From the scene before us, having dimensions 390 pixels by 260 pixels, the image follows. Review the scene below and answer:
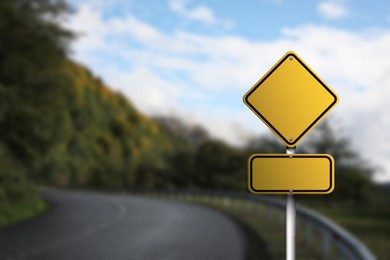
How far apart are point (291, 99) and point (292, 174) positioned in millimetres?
627

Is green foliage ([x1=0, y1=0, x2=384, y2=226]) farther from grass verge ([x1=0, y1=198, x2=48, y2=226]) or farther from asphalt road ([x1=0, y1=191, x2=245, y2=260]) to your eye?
asphalt road ([x1=0, y1=191, x2=245, y2=260])

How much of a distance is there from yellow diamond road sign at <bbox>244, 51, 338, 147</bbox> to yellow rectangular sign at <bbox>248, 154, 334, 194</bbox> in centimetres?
19

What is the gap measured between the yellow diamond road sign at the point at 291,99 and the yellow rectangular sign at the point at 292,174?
19cm

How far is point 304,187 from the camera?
5055mm

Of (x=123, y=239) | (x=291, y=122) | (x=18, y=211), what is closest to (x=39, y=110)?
(x=18, y=211)

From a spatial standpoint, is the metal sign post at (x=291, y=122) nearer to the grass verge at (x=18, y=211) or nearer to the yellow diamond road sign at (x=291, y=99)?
the yellow diamond road sign at (x=291, y=99)

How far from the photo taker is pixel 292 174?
507 cm

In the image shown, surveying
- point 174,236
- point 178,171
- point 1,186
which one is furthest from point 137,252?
point 178,171

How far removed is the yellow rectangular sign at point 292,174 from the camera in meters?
5.04

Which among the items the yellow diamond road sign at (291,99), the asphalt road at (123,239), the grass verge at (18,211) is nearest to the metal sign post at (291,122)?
the yellow diamond road sign at (291,99)

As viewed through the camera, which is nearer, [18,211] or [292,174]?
[292,174]

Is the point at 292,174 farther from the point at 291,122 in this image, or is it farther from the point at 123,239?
the point at 123,239

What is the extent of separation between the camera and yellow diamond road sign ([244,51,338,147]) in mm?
5141

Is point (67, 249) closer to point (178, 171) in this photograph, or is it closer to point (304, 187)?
point (304, 187)
